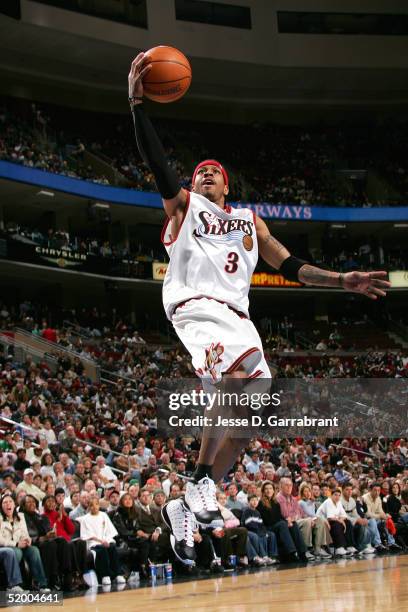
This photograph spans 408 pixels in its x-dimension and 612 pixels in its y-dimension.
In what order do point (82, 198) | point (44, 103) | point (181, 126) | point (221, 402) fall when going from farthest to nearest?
1. point (181, 126)
2. point (44, 103)
3. point (82, 198)
4. point (221, 402)

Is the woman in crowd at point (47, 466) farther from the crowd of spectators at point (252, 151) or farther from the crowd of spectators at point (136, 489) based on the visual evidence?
the crowd of spectators at point (252, 151)

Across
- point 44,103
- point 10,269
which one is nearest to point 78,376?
point 10,269

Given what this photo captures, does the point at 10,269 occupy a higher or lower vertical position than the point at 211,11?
lower

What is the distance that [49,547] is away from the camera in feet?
34.9

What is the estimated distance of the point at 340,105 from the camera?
128 ft

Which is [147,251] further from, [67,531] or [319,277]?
[319,277]

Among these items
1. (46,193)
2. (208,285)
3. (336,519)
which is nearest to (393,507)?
(336,519)

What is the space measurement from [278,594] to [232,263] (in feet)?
15.9

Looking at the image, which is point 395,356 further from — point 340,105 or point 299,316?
point 340,105

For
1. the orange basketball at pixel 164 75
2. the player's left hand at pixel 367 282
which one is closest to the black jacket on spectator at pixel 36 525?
the player's left hand at pixel 367 282

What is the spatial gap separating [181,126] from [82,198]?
8099 millimetres

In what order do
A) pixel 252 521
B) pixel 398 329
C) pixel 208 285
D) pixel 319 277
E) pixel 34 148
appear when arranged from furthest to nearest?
pixel 398 329
pixel 34 148
pixel 252 521
pixel 319 277
pixel 208 285

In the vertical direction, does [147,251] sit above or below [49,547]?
above

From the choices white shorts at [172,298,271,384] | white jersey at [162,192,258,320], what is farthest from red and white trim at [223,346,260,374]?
white jersey at [162,192,258,320]
